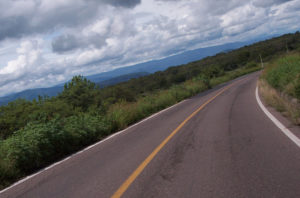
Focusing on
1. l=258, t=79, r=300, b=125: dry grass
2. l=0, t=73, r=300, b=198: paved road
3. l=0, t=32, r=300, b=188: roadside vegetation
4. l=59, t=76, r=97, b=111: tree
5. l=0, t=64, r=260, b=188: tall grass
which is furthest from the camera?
l=59, t=76, r=97, b=111: tree

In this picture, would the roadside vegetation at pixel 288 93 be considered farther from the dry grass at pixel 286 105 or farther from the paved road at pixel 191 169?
the paved road at pixel 191 169

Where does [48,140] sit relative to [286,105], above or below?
Answer: above

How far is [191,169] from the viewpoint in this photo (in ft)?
16.2

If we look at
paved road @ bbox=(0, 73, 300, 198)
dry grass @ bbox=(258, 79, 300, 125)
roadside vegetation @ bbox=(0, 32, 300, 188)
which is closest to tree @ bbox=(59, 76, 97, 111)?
roadside vegetation @ bbox=(0, 32, 300, 188)

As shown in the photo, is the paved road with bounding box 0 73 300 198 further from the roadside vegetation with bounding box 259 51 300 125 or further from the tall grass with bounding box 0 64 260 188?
the roadside vegetation with bounding box 259 51 300 125

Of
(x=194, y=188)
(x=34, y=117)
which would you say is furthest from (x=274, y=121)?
(x=34, y=117)

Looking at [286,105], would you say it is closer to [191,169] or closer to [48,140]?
[191,169]

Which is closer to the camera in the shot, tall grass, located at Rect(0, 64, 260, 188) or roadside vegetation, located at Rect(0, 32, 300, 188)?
tall grass, located at Rect(0, 64, 260, 188)

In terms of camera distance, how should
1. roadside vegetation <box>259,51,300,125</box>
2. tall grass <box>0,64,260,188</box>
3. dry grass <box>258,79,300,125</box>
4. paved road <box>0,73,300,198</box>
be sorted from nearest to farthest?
paved road <box>0,73,300,198</box>, tall grass <box>0,64,260,188</box>, dry grass <box>258,79,300,125</box>, roadside vegetation <box>259,51,300,125</box>

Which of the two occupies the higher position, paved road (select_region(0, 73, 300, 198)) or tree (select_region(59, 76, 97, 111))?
tree (select_region(59, 76, 97, 111))

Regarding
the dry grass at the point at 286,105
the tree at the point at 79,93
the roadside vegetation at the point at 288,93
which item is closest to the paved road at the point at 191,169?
the dry grass at the point at 286,105

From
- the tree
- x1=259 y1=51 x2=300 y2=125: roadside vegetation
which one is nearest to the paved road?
x1=259 y1=51 x2=300 y2=125: roadside vegetation

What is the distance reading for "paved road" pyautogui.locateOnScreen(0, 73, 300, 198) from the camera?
157 inches

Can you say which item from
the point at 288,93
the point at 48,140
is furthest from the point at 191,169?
Result: the point at 288,93
